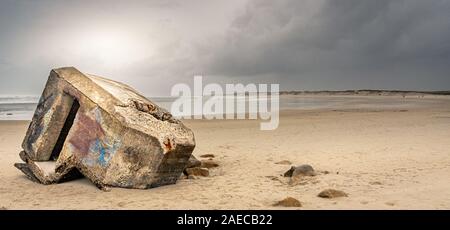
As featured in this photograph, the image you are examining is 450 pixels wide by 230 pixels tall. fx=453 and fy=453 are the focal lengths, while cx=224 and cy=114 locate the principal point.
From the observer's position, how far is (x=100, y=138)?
6789 millimetres

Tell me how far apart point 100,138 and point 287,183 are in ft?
10.1

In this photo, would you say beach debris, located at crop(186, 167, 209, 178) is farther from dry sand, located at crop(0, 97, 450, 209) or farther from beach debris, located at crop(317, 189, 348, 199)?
beach debris, located at crop(317, 189, 348, 199)

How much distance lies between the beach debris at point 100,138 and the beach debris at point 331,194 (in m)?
2.13

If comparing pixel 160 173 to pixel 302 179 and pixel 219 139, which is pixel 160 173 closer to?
pixel 302 179

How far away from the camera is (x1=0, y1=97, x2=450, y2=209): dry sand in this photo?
613cm

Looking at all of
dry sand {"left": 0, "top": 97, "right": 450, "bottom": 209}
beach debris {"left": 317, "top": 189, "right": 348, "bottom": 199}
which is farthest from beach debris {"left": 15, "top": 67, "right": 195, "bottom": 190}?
beach debris {"left": 317, "top": 189, "right": 348, "bottom": 199}

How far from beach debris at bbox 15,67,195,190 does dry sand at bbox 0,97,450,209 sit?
0.79 feet

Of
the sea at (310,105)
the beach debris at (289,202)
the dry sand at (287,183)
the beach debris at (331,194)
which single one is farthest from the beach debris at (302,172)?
the sea at (310,105)

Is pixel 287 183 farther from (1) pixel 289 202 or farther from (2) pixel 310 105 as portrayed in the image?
(2) pixel 310 105

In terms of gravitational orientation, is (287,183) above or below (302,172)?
below

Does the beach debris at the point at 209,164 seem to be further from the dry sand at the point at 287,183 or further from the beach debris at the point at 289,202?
the beach debris at the point at 289,202

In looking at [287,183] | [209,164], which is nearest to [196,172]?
[209,164]

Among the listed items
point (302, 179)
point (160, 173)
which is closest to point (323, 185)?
point (302, 179)

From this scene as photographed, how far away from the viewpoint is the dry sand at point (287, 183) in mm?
6129
